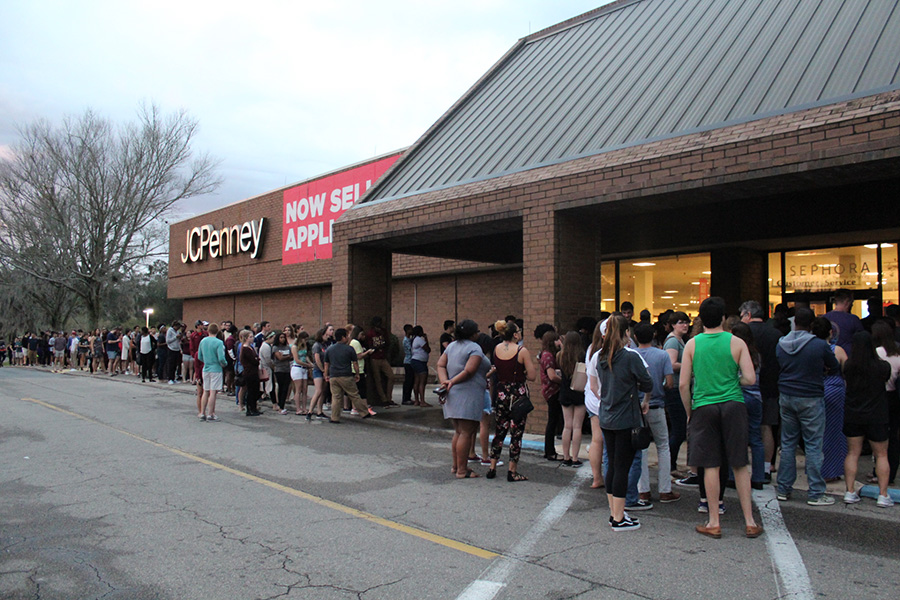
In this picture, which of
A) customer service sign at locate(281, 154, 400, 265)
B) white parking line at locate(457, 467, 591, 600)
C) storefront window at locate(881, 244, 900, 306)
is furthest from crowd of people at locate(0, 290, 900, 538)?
customer service sign at locate(281, 154, 400, 265)

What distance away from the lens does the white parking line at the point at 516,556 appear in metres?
4.36

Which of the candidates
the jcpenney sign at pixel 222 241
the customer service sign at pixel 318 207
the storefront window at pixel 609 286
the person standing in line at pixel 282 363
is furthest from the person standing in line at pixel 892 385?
the jcpenney sign at pixel 222 241

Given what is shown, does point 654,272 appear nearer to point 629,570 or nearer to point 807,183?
point 807,183

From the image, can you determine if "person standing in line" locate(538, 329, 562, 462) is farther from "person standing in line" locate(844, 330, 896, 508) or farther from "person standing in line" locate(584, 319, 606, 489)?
"person standing in line" locate(844, 330, 896, 508)

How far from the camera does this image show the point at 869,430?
657 cm

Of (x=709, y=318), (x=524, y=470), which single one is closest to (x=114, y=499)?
(x=524, y=470)

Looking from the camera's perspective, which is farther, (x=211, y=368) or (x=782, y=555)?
(x=211, y=368)

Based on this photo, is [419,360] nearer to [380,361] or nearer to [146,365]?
[380,361]

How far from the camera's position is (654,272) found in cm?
1591

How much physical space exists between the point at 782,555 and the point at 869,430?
228cm

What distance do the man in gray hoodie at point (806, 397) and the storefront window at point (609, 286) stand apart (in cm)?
983

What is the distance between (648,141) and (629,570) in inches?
271

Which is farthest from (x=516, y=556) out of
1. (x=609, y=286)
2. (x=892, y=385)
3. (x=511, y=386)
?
(x=609, y=286)

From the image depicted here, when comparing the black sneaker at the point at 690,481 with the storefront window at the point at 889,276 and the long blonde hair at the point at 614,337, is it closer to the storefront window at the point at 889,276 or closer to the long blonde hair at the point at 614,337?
the long blonde hair at the point at 614,337
